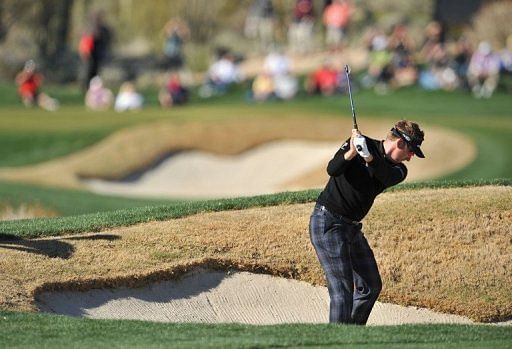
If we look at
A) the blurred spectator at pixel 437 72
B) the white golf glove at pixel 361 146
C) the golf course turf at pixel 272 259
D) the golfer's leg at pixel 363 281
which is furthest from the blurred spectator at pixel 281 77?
the white golf glove at pixel 361 146

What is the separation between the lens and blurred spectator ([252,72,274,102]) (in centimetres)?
4069

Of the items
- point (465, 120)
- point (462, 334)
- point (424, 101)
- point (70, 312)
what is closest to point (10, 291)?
point (70, 312)

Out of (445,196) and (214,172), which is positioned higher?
(445,196)

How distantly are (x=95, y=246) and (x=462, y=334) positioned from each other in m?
4.26

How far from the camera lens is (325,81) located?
133 feet

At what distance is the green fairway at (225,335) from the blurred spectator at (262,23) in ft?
119

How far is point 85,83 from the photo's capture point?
42562mm

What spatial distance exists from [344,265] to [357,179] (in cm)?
82

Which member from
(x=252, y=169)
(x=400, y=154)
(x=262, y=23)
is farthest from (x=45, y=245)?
(x=262, y=23)

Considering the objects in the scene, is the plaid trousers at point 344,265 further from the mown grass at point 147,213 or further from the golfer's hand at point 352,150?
the mown grass at point 147,213

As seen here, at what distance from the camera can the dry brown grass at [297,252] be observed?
12.6m

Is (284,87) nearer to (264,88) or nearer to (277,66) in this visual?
(264,88)

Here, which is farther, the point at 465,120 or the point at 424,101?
the point at 424,101

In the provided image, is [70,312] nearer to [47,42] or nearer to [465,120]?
[465,120]
